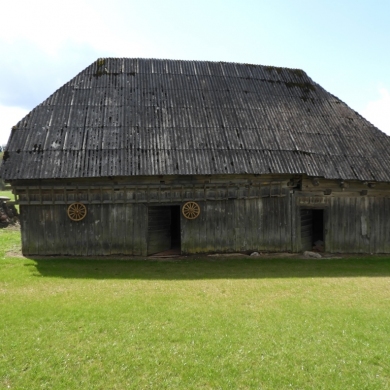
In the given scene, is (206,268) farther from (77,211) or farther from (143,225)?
(77,211)

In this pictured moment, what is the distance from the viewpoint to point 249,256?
40.0ft

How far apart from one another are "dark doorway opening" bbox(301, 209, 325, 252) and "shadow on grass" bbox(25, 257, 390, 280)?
5.71 ft

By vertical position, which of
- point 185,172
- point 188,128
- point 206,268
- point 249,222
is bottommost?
point 206,268

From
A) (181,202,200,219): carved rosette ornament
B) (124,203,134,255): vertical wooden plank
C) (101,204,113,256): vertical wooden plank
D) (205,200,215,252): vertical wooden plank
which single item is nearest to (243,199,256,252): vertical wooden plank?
(205,200,215,252): vertical wooden plank

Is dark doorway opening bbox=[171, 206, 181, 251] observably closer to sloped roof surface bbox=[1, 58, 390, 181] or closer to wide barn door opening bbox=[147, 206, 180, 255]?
wide barn door opening bbox=[147, 206, 180, 255]

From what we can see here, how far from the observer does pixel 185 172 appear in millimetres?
11352

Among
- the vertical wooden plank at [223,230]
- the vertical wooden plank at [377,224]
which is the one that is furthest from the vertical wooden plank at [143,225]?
the vertical wooden plank at [377,224]

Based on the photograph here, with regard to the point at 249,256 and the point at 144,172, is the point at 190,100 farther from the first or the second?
the point at 249,256

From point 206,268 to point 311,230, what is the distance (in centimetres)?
612

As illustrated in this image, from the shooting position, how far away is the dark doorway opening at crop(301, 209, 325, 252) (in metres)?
13.6

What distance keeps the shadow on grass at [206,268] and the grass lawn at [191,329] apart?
0.10 metres

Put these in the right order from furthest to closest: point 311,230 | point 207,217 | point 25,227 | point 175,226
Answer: point 175,226 → point 311,230 → point 207,217 → point 25,227

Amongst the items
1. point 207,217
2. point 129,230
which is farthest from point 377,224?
point 129,230

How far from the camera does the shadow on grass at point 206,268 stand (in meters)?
9.72
